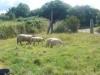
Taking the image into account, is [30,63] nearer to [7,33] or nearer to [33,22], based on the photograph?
[7,33]

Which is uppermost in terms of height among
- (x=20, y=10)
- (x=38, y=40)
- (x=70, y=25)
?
(x=20, y=10)

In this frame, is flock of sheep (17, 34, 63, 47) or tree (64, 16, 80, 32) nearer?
flock of sheep (17, 34, 63, 47)

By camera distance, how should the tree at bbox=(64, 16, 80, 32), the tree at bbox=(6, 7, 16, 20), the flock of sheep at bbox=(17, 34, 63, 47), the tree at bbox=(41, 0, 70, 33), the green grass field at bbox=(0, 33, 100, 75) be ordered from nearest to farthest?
the green grass field at bbox=(0, 33, 100, 75) → the flock of sheep at bbox=(17, 34, 63, 47) → the tree at bbox=(64, 16, 80, 32) → the tree at bbox=(41, 0, 70, 33) → the tree at bbox=(6, 7, 16, 20)

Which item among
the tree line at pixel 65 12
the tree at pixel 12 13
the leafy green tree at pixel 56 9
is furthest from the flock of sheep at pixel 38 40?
the tree at pixel 12 13

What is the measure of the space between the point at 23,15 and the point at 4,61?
105ft

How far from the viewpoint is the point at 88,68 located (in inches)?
457

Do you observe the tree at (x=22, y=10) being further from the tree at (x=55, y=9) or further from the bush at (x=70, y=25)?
the bush at (x=70, y=25)

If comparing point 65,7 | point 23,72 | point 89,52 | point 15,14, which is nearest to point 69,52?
point 89,52

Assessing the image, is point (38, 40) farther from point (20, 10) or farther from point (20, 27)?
point (20, 10)

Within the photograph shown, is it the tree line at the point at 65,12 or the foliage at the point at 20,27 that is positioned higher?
the tree line at the point at 65,12

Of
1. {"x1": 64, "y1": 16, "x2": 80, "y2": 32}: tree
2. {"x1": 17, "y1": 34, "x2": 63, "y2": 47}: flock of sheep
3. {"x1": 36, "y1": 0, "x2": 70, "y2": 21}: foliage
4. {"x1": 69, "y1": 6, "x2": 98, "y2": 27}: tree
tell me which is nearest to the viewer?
{"x1": 17, "y1": 34, "x2": 63, "y2": 47}: flock of sheep

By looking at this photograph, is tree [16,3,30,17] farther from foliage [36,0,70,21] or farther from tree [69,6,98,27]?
tree [69,6,98,27]

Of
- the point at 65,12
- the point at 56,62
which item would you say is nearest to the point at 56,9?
the point at 65,12

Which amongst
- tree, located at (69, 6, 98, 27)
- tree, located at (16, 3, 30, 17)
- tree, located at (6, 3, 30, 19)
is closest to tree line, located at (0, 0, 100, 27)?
tree, located at (69, 6, 98, 27)
